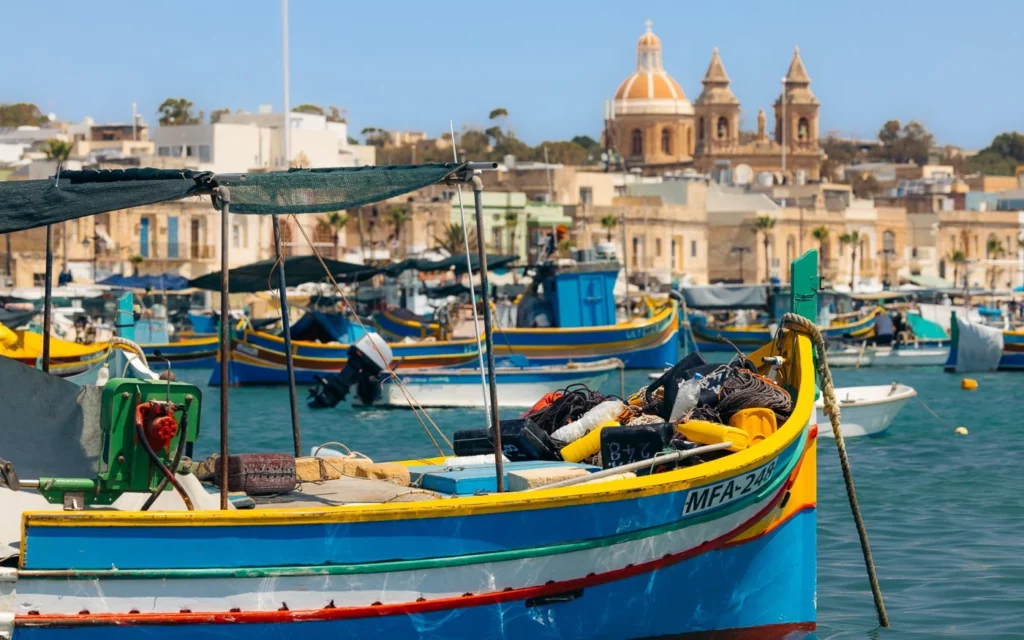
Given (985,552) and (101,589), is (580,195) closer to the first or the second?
(985,552)

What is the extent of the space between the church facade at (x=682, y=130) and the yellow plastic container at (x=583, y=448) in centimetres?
10618

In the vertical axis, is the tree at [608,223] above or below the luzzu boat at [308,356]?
above

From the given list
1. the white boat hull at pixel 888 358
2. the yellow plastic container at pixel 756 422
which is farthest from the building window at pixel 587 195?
the yellow plastic container at pixel 756 422

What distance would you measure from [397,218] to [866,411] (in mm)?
51892

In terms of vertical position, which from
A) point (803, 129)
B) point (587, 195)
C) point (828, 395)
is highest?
point (803, 129)

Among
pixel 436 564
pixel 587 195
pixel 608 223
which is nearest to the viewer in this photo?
pixel 436 564

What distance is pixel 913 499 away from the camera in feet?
60.6

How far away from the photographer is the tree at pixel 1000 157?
6959 inches

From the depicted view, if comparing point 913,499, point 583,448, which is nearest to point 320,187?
point 583,448

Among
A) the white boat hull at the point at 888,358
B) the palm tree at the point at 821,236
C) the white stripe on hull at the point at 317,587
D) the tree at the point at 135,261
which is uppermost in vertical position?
the palm tree at the point at 821,236

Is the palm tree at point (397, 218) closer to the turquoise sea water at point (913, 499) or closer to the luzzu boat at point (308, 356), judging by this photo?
the luzzu boat at point (308, 356)

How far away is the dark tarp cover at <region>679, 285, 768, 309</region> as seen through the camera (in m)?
53.2

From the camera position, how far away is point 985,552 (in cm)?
1480

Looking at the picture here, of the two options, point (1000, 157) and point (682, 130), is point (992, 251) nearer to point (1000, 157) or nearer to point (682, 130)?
point (682, 130)
